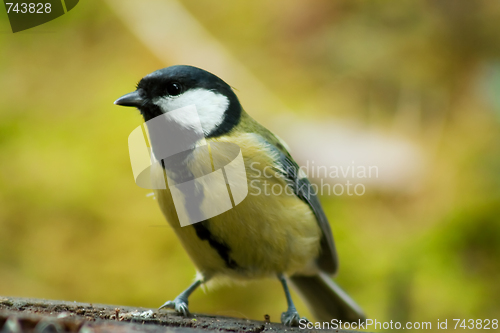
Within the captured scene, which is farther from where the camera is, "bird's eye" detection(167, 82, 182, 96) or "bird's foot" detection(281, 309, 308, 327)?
"bird's foot" detection(281, 309, 308, 327)

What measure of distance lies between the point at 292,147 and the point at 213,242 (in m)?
1.24

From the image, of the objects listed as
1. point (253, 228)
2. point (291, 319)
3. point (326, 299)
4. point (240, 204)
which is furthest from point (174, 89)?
point (326, 299)

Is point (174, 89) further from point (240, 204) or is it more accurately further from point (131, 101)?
point (240, 204)

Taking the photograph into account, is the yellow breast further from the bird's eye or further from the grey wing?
the bird's eye

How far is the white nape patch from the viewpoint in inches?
70.2

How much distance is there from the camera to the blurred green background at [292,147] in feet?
9.38

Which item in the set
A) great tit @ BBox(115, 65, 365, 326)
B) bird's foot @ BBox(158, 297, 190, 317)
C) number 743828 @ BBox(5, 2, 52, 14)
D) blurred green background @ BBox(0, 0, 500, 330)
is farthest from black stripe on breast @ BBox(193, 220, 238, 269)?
number 743828 @ BBox(5, 2, 52, 14)

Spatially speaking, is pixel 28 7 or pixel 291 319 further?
pixel 28 7

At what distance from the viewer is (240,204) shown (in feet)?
5.78

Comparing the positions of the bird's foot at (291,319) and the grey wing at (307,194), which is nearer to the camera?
the bird's foot at (291,319)

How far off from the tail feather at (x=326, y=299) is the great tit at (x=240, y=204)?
0.40m

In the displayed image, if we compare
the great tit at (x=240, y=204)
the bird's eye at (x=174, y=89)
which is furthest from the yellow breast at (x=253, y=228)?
the bird's eye at (x=174, y=89)

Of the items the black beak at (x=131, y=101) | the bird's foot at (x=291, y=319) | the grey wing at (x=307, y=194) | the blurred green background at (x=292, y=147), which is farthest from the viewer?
the blurred green background at (x=292, y=147)

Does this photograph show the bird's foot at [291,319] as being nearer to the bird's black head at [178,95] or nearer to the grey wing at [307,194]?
the grey wing at [307,194]
